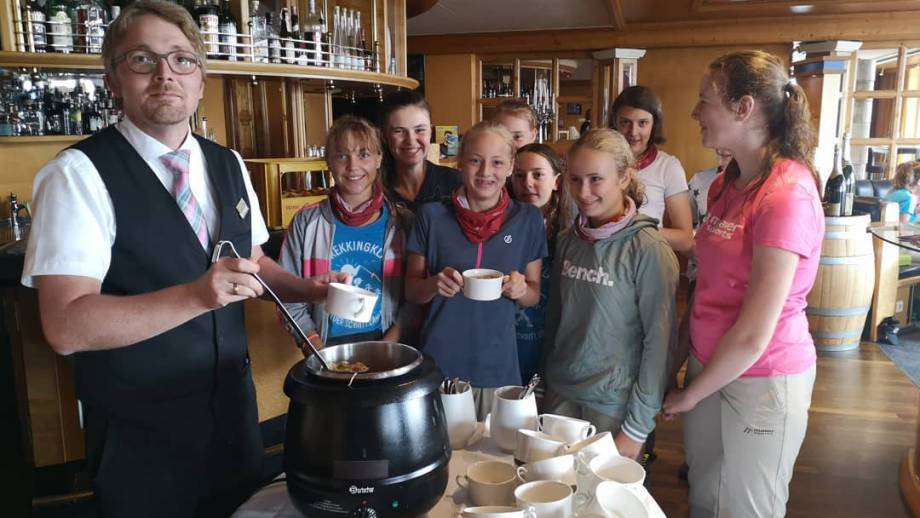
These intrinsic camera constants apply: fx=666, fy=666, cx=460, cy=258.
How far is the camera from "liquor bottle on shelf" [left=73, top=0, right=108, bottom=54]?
2.83 meters

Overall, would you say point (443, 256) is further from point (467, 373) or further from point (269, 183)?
point (269, 183)

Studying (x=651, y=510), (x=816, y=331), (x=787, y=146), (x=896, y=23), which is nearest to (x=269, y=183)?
(x=787, y=146)

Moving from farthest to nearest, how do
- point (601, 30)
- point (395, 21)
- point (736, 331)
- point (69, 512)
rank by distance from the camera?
point (601, 30) → point (395, 21) → point (69, 512) → point (736, 331)

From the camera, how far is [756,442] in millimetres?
1538

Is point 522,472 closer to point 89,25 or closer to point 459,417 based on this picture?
point 459,417

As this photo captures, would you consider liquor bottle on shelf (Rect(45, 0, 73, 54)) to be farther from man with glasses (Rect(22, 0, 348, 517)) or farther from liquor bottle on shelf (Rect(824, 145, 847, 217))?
liquor bottle on shelf (Rect(824, 145, 847, 217))

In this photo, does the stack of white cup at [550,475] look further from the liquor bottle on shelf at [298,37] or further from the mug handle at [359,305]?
the liquor bottle on shelf at [298,37]

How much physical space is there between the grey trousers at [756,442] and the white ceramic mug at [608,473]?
22.9 inches

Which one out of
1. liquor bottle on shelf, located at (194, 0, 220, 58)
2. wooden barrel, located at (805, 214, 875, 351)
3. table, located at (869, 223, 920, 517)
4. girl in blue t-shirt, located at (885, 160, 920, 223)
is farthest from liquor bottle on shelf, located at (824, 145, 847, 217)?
liquor bottle on shelf, located at (194, 0, 220, 58)

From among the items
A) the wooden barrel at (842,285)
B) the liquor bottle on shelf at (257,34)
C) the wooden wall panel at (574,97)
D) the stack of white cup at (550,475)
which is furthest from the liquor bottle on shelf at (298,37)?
the wooden wall panel at (574,97)

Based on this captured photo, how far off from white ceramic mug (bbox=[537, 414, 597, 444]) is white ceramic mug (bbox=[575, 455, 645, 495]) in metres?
0.10

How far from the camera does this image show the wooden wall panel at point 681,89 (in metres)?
7.43

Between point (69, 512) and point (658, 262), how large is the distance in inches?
74.4

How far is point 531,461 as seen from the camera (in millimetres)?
1127
